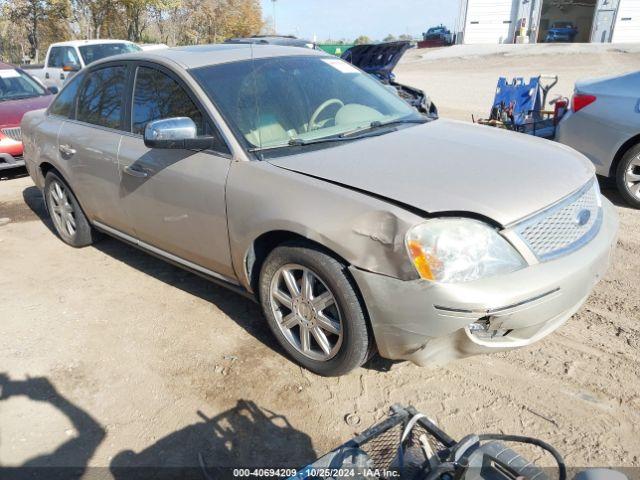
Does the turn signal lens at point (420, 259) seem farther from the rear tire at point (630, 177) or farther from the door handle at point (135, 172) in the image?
the rear tire at point (630, 177)

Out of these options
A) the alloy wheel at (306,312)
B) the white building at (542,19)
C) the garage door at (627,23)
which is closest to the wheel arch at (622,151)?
the alloy wheel at (306,312)

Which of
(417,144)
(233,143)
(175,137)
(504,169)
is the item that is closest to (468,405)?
(504,169)

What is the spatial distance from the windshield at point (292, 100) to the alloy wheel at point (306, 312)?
0.81 metres

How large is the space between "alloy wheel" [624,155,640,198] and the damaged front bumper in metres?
3.06

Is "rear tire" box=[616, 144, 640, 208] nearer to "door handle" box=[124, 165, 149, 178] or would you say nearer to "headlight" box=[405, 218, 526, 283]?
"headlight" box=[405, 218, 526, 283]

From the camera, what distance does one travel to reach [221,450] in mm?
2494

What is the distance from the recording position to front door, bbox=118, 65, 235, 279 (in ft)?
10.3

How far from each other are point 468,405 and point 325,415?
28.8 inches

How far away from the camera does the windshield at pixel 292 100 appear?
125 inches

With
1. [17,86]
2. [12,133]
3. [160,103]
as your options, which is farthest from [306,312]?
[17,86]

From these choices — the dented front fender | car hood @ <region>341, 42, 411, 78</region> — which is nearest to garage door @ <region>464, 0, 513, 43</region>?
car hood @ <region>341, 42, 411, 78</region>

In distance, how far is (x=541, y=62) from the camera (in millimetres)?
27031

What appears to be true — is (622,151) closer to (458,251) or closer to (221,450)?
(458,251)

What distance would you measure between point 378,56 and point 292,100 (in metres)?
7.19
